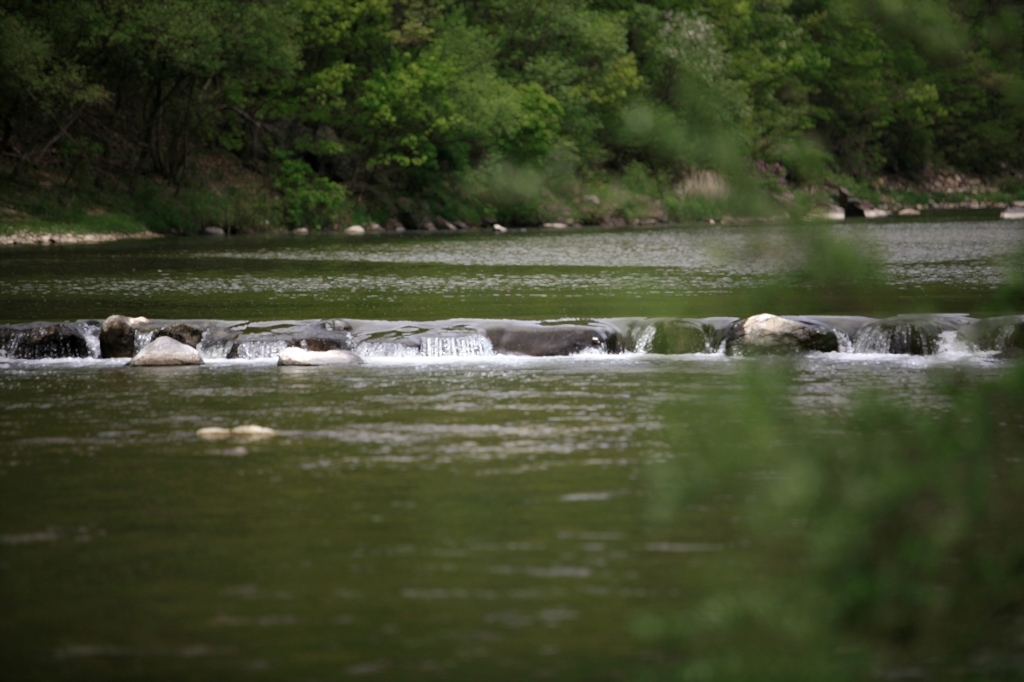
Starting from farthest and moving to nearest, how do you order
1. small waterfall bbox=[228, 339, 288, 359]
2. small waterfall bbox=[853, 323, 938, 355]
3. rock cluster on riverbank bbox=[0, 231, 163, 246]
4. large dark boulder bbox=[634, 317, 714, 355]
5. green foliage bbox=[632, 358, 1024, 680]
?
rock cluster on riverbank bbox=[0, 231, 163, 246] < large dark boulder bbox=[634, 317, 714, 355] < small waterfall bbox=[228, 339, 288, 359] < small waterfall bbox=[853, 323, 938, 355] < green foliage bbox=[632, 358, 1024, 680]

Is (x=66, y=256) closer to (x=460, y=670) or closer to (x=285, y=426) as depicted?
(x=285, y=426)

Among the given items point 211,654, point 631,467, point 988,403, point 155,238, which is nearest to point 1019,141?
point 988,403

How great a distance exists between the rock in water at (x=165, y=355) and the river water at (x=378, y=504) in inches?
16.0

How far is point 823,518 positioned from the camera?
3742mm

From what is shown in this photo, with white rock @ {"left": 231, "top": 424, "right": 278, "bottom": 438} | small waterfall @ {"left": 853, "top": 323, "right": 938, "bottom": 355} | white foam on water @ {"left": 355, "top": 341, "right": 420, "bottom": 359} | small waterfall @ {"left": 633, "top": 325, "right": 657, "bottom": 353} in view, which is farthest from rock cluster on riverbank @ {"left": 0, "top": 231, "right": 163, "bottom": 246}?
white rock @ {"left": 231, "top": 424, "right": 278, "bottom": 438}

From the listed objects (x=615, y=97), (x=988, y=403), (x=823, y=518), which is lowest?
(x=823, y=518)

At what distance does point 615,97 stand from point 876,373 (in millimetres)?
44754

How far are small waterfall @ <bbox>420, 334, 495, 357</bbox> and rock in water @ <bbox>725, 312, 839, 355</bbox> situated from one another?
3317 millimetres

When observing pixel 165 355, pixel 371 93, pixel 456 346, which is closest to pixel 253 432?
pixel 165 355

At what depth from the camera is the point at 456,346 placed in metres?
17.6

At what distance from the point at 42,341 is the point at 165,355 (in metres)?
2.18

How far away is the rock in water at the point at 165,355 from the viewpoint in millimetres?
16594

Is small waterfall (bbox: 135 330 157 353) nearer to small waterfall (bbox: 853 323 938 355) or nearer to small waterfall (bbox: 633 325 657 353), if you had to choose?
small waterfall (bbox: 633 325 657 353)

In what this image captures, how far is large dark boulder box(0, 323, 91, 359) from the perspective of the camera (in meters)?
17.6
